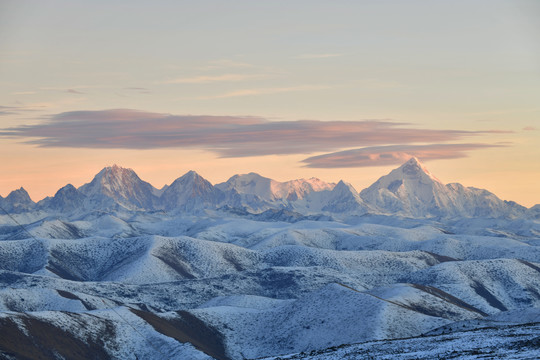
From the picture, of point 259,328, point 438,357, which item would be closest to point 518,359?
point 438,357

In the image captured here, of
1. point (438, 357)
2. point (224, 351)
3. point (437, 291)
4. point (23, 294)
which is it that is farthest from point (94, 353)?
point (437, 291)

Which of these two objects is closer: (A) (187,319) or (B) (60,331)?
(B) (60,331)

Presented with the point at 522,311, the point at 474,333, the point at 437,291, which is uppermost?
the point at 474,333

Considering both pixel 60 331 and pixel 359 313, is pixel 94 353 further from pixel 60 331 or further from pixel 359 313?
pixel 359 313

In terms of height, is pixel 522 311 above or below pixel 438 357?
below

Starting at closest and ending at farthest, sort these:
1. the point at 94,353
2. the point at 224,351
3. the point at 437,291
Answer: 1. the point at 94,353
2. the point at 224,351
3. the point at 437,291

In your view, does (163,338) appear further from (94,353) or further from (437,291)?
(437,291)

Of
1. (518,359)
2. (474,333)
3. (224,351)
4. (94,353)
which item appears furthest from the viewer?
(224,351)

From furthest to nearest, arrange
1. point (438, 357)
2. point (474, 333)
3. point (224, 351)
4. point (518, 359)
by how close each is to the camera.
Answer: point (224, 351) < point (474, 333) < point (438, 357) < point (518, 359)

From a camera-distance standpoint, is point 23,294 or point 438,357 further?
point 23,294

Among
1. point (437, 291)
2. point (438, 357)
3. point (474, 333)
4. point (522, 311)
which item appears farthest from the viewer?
point (437, 291)
